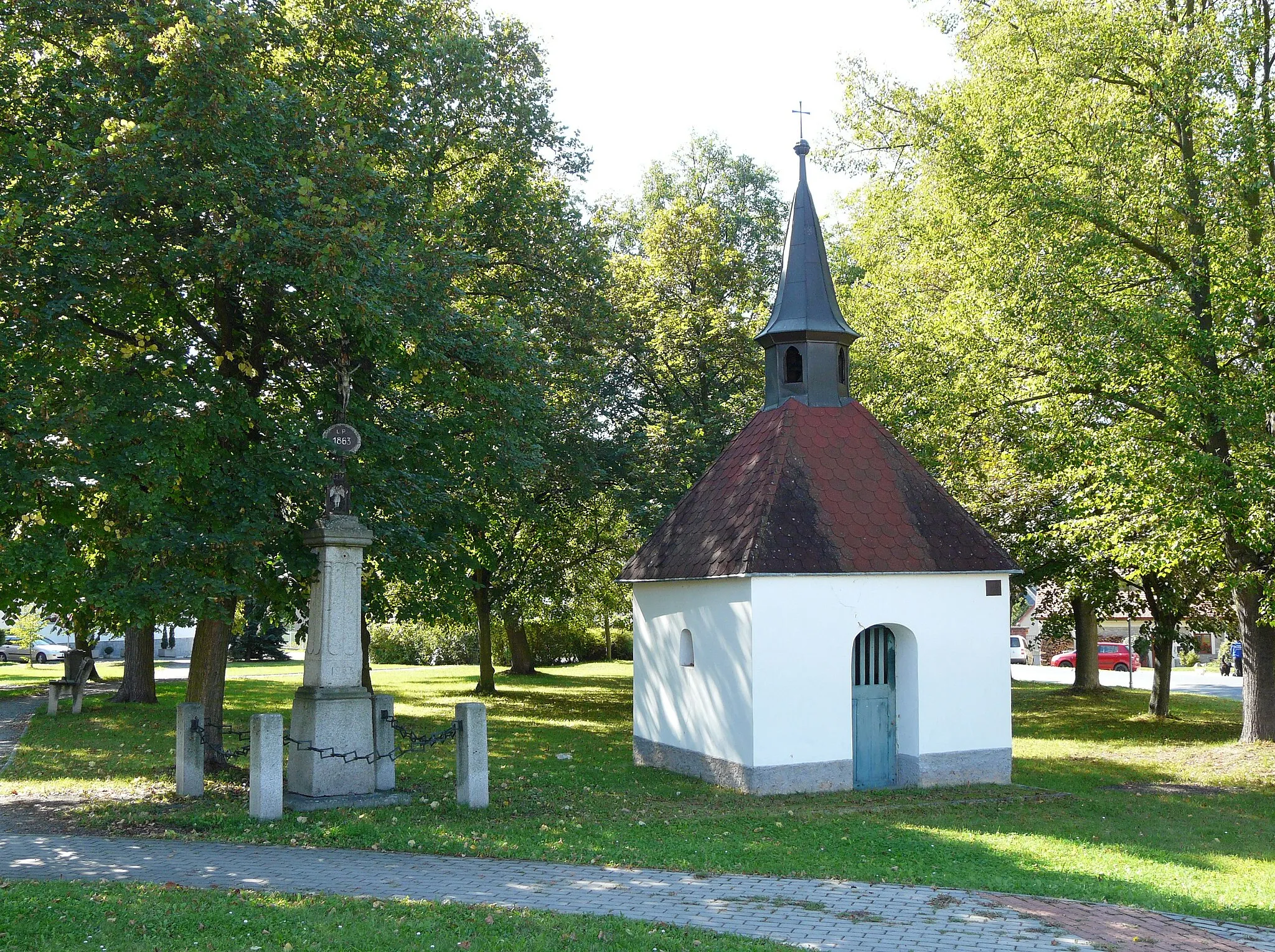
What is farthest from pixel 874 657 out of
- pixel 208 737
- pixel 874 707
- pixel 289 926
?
pixel 289 926

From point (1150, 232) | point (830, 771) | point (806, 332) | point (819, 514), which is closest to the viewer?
point (830, 771)

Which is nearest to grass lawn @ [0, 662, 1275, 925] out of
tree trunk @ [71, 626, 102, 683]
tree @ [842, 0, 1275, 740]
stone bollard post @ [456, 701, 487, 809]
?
stone bollard post @ [456, 701, 487, 809]

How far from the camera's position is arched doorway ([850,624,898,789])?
15.3 m

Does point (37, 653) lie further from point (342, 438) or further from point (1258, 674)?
point (1258, 674)

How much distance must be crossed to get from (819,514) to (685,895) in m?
7.61

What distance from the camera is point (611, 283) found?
80.9 feet

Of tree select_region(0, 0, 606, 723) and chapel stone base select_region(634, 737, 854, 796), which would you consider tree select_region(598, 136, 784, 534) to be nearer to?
tree select_region(0, 0, 606, 723)

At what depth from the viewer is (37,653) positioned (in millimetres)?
54562

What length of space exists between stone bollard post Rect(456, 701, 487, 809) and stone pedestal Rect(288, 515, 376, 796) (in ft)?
4.05

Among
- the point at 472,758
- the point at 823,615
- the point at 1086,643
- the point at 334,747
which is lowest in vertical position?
the point at 1086,643

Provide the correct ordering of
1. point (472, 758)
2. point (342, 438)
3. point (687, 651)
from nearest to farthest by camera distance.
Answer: point (472, 758), point (342, 438), point (687, 651)

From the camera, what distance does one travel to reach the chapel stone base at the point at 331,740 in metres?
12.7

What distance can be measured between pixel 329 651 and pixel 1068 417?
1289 centimetres

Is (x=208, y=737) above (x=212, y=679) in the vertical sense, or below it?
below
